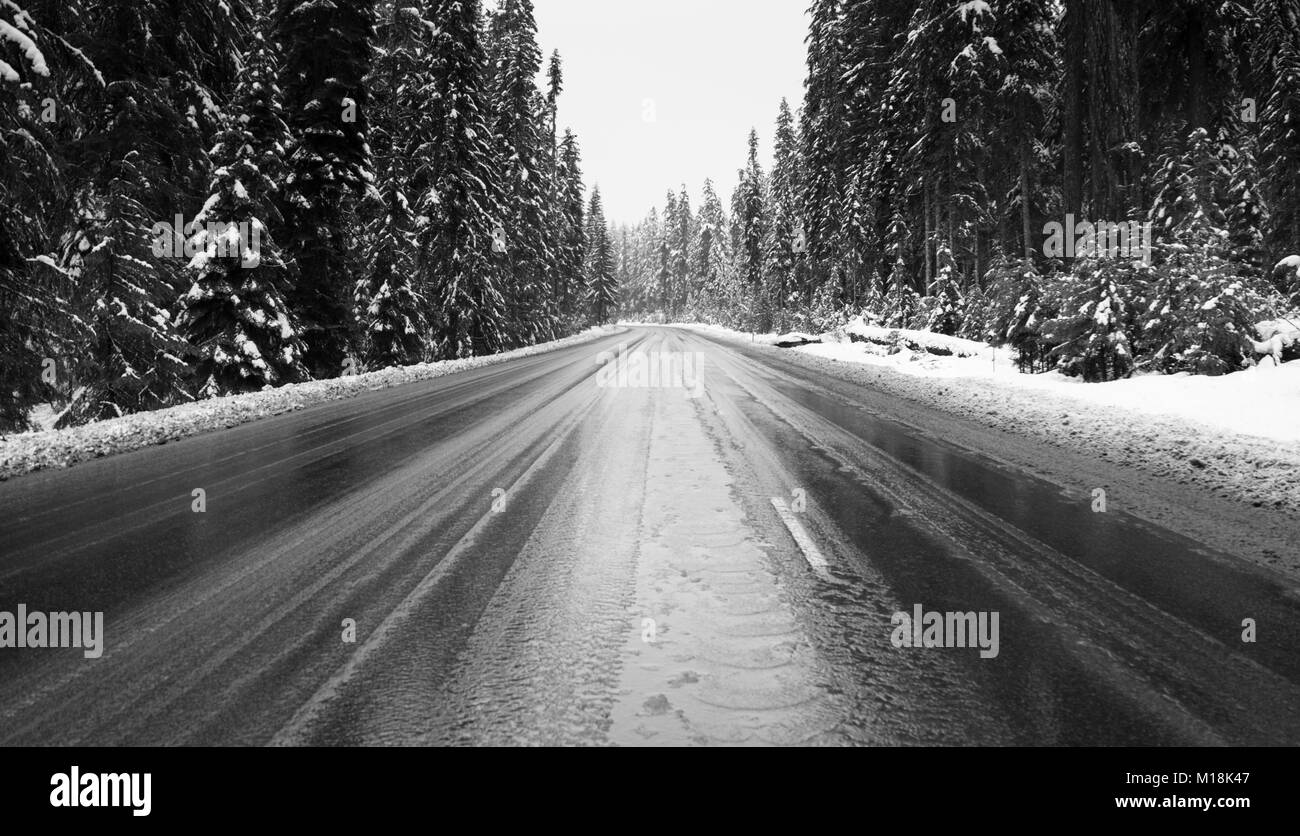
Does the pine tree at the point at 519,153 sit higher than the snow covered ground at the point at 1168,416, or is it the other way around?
the pine tree at the point at 519,153

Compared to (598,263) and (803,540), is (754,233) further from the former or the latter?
(803,540)

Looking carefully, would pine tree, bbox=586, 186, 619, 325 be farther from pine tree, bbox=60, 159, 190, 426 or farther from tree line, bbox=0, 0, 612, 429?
pine tree, bbox=60, 159, 190, 426

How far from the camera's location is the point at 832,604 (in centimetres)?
362

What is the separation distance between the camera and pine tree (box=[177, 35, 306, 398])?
50.4 feet

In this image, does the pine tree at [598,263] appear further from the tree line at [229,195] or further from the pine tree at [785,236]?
the tree line at [229,195]

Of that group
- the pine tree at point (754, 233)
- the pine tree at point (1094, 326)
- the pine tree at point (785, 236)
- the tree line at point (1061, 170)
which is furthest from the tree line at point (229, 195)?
the pine tree at point (754, 233)

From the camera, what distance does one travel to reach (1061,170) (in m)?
31.2

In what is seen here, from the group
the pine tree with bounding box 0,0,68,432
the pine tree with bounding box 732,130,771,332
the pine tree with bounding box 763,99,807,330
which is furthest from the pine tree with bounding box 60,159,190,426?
the pine tree with bounding box 732,130,771,332

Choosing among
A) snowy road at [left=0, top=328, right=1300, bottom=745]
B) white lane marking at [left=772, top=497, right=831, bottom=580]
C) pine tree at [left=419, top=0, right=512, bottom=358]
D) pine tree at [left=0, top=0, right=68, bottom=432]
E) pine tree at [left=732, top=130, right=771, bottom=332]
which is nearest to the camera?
snowy road at [left=0, top=328, right=1300, bottom=745]

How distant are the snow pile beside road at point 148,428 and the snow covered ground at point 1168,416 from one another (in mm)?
12564

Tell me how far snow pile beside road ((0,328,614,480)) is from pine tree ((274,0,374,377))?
194 inches

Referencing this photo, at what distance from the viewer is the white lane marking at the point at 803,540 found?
13.7ft

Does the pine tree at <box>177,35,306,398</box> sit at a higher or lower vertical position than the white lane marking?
higher

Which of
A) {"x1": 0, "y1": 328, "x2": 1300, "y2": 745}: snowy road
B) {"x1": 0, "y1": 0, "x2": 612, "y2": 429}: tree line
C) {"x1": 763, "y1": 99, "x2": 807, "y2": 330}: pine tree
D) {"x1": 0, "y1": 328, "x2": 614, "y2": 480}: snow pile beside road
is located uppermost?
{"x1": 763, "y1": 99, "x2": 807, "y2": 330}: pine tree
